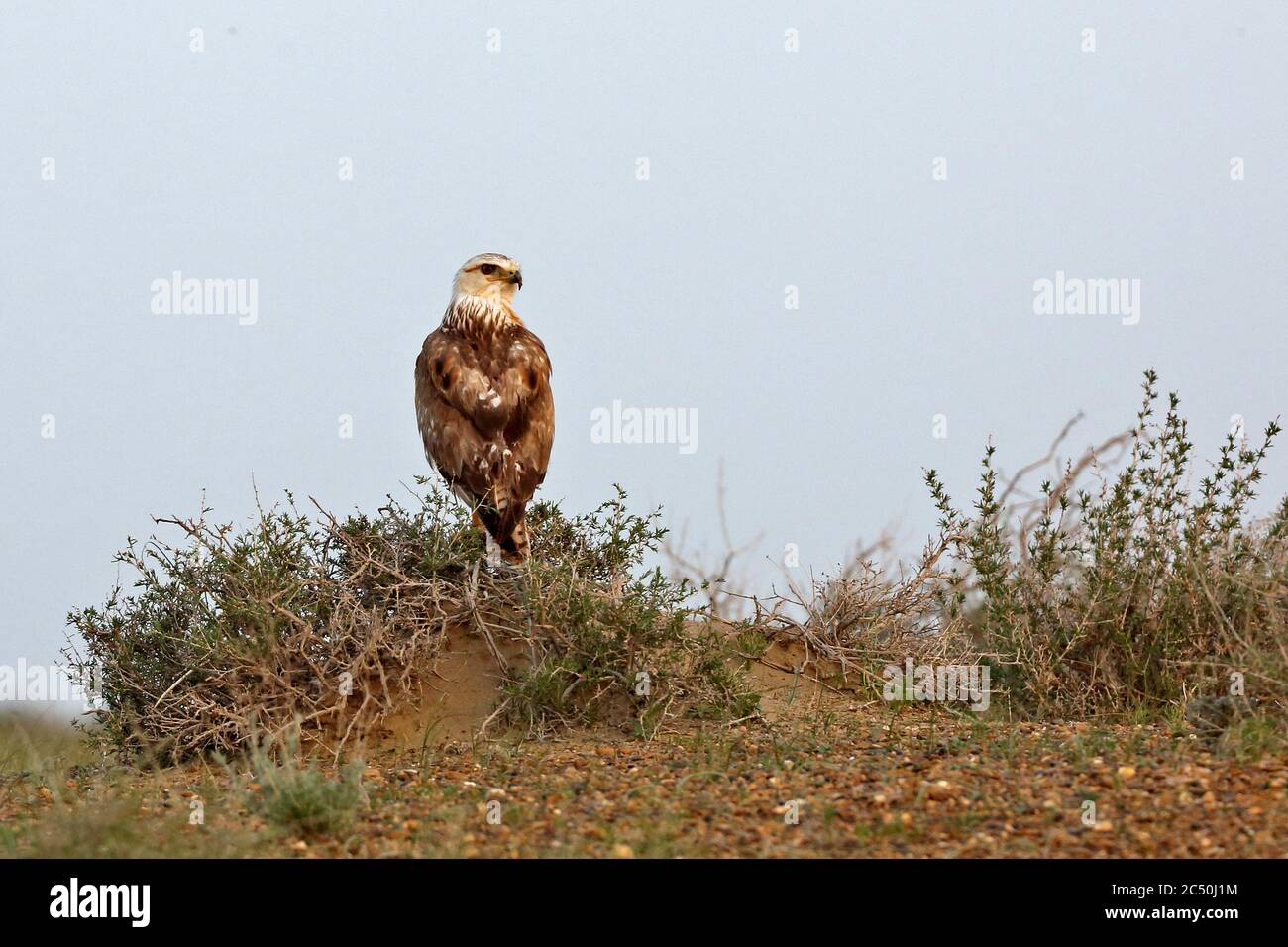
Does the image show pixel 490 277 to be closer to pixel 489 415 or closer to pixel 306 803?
pixel 489 415

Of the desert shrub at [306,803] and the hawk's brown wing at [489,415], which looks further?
the hawk's brown wing at [489,415]

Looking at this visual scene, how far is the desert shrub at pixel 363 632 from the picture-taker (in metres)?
7.91

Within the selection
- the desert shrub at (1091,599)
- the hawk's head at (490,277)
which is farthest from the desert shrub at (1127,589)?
the hawk's head at (490,277)

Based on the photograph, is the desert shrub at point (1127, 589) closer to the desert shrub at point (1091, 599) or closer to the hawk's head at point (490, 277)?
the desert shrub at point (1091, 599)

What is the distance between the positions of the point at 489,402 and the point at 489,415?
0.32ft

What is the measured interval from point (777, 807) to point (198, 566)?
15.1 ft

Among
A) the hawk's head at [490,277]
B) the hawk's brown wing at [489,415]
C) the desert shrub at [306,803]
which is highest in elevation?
the hawk's head at [490,277]

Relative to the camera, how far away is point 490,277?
32.0 ft

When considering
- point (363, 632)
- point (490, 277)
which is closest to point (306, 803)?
point (363, 632)

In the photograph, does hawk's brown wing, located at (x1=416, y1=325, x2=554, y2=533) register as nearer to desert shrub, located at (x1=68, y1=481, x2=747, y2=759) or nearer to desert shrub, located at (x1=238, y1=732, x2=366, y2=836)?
desert shrub, located at (x1=68, y1=481, x2=747, y2=759)

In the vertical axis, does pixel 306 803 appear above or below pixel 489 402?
below

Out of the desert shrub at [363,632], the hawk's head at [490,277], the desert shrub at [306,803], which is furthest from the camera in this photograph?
the hawk's head at [490,277]

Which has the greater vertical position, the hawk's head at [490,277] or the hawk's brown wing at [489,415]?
the hawk's head at [490,277]
